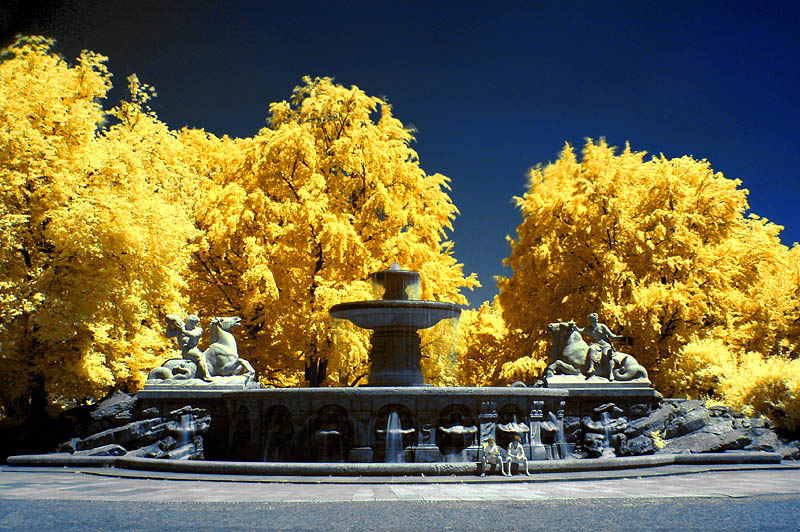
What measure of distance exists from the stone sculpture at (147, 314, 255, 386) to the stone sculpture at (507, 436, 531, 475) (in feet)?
19.1

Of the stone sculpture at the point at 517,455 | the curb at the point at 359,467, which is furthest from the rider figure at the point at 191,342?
the stone sculpture at the point at 517,455

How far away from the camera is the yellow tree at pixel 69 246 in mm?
16531

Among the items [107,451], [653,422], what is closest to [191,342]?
[107,451]

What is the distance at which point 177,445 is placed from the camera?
13078 millimetres

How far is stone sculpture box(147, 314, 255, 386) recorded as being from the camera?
554 inches

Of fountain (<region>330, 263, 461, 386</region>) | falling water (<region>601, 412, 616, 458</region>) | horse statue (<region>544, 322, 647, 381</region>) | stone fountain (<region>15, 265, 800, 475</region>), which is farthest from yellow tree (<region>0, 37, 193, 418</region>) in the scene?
falling water (<region>601, 412, 616, 458</region>)

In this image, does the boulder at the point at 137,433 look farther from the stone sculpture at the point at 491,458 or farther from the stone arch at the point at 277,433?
the stone sculpture at the point at 491,458

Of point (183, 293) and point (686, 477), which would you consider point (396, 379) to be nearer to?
point (686, 477)

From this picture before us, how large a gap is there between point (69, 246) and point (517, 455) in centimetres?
1147

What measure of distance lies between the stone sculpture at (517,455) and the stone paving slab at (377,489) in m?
0.47

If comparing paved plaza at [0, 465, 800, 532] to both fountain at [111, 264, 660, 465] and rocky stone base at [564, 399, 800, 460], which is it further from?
rocky stone base at [564, 399, 800, 460]

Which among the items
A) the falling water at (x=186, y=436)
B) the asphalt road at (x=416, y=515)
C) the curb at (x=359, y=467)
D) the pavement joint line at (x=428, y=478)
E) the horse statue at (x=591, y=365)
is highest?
the horse statue at (x=591, y=365)

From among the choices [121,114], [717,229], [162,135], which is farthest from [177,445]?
[717,229]

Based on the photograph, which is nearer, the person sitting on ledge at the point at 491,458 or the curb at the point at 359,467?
the curb at the point at 359,467
